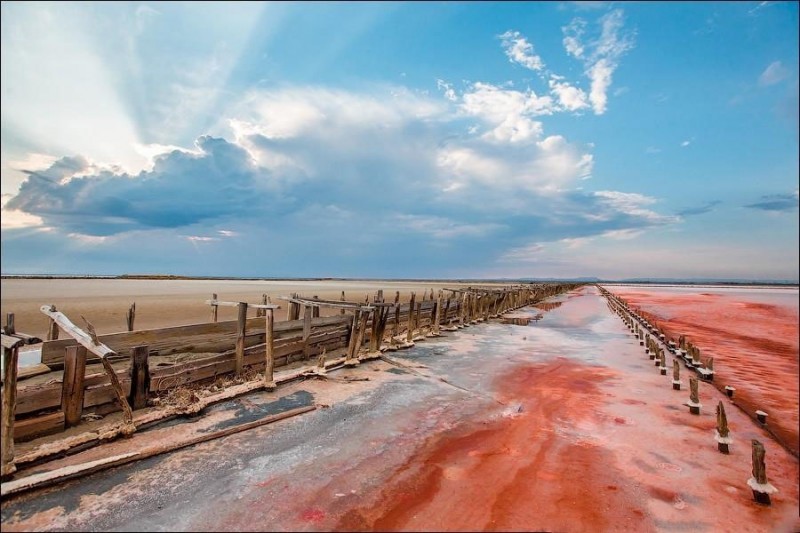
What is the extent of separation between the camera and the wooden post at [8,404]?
17.3 feet

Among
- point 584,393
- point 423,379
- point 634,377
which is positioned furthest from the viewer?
point 634,377

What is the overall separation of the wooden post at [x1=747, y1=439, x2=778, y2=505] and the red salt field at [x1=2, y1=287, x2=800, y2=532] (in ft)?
0.45

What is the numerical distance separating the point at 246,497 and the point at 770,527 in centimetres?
726

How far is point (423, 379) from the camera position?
11.7m

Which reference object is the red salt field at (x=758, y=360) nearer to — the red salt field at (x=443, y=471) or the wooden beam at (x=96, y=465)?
the red salt field at (x=443, y=471)

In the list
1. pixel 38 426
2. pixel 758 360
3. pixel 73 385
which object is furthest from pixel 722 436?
pixel 758 360

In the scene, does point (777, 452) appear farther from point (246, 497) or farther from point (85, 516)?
point (85, 516)

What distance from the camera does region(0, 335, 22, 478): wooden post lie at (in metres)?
5.27

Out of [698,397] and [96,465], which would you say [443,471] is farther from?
[698,397]

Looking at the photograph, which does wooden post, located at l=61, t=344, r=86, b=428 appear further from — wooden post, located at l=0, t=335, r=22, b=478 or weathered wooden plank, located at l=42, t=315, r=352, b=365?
weathered wooden plank, located at l=42, t=315, r=352, b=365

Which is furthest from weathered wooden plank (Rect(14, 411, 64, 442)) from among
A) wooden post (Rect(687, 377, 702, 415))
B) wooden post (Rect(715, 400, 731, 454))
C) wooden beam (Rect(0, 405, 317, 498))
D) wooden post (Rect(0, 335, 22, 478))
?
wooden post (Rect(687, 377, 702, 415))

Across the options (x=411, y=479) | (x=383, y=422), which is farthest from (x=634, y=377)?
(x=411, y=479)

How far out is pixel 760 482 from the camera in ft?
18.8

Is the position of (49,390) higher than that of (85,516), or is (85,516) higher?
(49,390)
